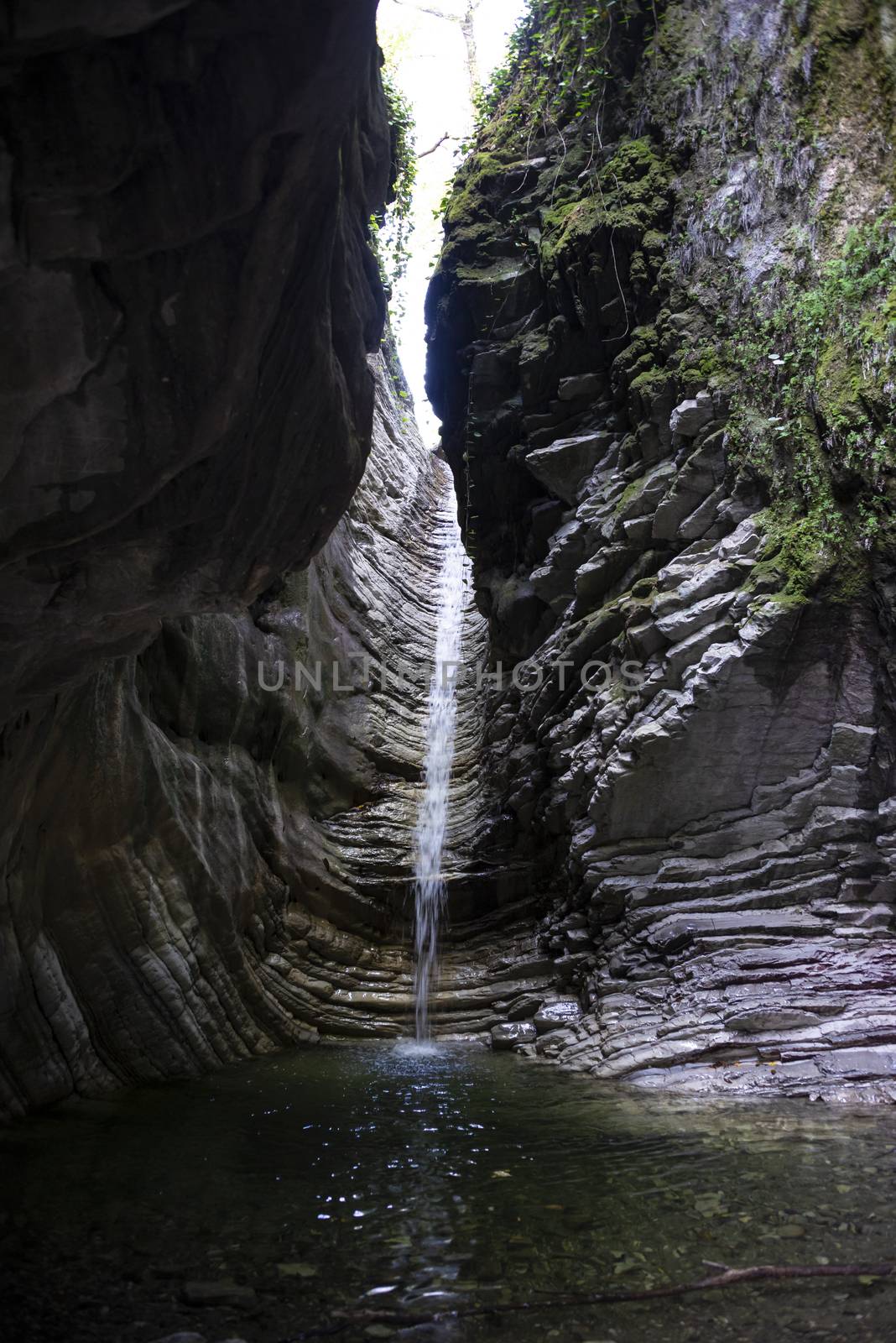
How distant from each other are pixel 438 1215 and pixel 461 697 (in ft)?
40.2

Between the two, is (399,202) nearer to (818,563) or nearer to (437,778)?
(437,778)

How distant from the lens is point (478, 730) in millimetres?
15031

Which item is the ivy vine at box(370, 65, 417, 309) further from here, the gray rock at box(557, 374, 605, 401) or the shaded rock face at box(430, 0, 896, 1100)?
the gray rock at box(557, 374, 605, 401)

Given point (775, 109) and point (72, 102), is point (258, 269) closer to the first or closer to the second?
point (72, 102)

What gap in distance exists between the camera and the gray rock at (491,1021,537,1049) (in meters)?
9.07

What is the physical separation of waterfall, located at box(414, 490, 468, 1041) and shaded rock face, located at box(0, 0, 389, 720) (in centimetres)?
677

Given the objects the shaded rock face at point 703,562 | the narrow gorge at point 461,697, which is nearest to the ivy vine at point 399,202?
the narrow gorge at point 461,697

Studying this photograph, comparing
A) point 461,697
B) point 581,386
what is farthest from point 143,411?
point 461,697

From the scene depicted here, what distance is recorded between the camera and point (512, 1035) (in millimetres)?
9180

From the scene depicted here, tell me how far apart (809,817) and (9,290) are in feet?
25.4

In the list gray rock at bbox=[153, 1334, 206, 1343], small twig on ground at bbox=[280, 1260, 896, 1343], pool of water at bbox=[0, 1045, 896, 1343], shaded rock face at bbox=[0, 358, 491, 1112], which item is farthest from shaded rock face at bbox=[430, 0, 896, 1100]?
gray rock at bbox=[153, 1334, 206, 1343]

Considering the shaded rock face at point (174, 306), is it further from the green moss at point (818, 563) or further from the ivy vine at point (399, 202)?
the ivy vine at point (399, 202)

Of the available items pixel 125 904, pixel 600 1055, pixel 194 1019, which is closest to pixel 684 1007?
pixel 600 1055

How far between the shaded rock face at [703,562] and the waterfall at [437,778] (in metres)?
1.15
